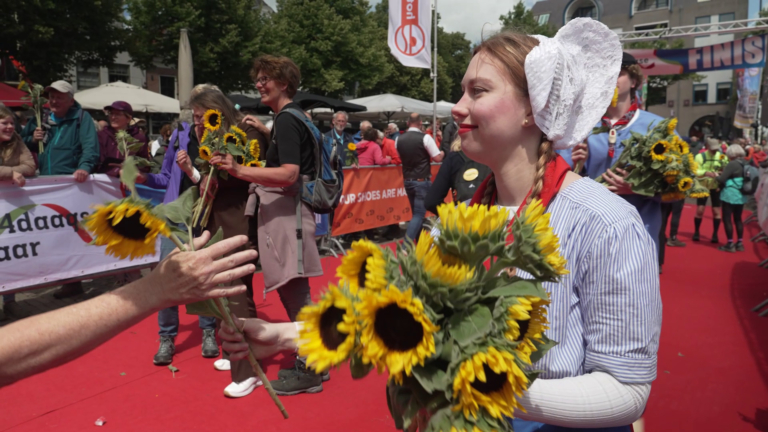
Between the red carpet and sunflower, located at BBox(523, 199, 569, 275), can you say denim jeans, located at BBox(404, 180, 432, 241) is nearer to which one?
→ the red carpet

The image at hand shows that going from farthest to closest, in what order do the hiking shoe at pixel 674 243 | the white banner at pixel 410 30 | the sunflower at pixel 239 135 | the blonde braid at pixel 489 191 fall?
the white banner at pixel 410 30, the hiking shoe at pixel 674 243, the sunflower at pixel 239 135, the blonde braid at pixel 489 191

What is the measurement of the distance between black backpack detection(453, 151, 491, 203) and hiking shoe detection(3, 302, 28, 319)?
4.75 metres

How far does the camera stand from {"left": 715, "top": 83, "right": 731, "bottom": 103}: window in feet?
155

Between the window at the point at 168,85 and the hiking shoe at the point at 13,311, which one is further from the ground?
the window at the point at 168,85

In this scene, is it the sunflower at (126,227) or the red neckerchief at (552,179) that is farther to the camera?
the red neckerchief at (552,179)

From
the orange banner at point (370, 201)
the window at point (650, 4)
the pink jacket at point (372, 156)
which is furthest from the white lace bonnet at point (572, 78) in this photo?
the window at point (650, 4)

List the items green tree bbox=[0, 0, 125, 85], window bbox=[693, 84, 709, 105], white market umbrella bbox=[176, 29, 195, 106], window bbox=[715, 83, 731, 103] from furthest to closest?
window bbox=[693, 84, 709, 105] < window bbox=[715, 83, 731, 103] < green tree bbox=[0, 0, 125, 85] < white market umbrella bbox=[176, 29, 195, 106]

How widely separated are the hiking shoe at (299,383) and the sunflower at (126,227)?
2818 millimetres

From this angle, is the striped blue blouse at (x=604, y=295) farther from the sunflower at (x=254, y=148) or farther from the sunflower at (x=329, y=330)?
the sunflower at (x=254, y=148)

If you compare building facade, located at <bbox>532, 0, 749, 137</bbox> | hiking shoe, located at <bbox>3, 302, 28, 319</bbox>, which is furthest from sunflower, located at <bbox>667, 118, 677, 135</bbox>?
building facade, located at <bbox>532, 0, 749, 137</bbox>

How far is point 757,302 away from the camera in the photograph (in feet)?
21.3

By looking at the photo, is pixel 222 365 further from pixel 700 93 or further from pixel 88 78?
pixel 700 93

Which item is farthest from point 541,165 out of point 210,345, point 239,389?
point 210,345

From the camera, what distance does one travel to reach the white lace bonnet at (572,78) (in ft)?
5.05
